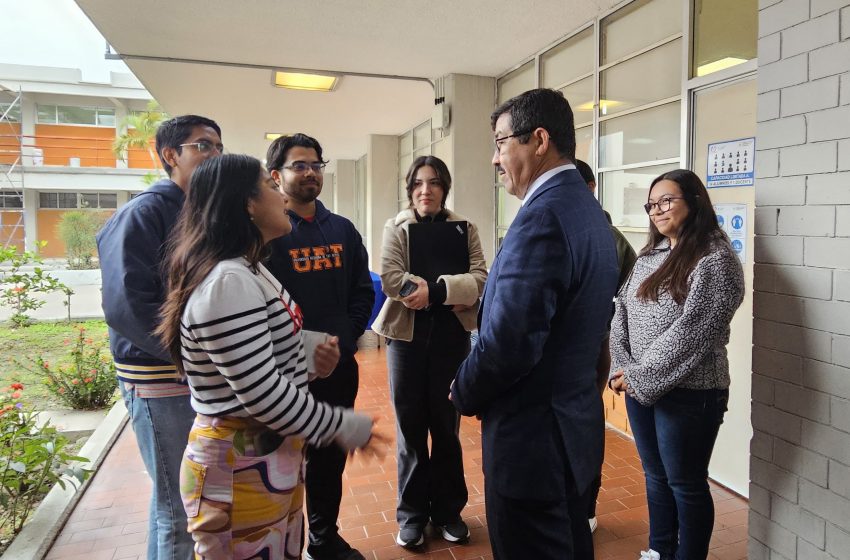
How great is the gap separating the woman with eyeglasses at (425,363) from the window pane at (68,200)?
26481mm

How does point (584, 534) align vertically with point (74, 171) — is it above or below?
below

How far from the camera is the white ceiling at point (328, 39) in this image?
4.34 m

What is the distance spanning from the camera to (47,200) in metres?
23.8

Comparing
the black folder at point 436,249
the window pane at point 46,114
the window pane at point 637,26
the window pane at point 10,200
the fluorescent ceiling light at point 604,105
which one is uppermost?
the window pane at point 46,114

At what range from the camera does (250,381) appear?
4.23 feet

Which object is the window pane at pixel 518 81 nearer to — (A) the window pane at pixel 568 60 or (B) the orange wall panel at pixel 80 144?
(A) the window pane at pixel 568 60

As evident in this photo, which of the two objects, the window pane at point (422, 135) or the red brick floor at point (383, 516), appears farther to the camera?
the window pane at point (422, 135)

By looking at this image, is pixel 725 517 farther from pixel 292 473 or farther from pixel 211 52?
pixel 211 52

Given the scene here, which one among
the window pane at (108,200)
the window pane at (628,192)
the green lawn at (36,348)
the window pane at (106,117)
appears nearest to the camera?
the window pane at (628,192)

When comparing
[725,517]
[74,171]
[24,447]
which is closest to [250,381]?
[24,447]

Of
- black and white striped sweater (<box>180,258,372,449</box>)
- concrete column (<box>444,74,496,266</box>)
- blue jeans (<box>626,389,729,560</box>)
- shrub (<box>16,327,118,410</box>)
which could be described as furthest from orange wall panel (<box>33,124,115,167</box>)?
blue jeans (<box>626,389,729,560</box>)

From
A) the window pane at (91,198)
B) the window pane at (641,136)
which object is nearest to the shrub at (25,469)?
the window pane at (641,136)

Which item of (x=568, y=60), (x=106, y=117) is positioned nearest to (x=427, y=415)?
(x=568, y=60)

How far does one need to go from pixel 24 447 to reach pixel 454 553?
8.35 feet
